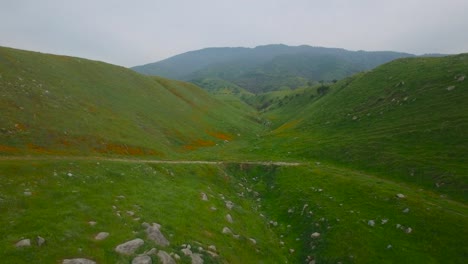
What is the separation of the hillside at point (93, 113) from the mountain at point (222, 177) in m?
0.35

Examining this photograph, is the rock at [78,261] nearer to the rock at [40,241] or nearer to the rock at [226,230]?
the rock at [40,241]

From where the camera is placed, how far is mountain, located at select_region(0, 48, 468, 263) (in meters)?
24.0

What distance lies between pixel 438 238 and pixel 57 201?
104 ft

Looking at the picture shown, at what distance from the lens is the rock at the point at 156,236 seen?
23.3 m

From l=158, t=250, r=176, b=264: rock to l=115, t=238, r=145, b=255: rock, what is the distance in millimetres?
1537

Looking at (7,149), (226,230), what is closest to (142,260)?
(226,230)

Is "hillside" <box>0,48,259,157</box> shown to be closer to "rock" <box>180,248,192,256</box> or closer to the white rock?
the white rock

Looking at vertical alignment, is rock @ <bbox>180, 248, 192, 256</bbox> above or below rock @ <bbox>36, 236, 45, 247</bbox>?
below

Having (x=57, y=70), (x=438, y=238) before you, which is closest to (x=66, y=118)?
(x=57, y=70)

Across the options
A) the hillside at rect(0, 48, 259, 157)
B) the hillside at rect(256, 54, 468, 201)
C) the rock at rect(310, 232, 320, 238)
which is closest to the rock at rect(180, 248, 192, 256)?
the rock at rect(310, 232, 320, 238)

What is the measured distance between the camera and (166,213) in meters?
28.8

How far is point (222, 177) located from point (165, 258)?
979 inches

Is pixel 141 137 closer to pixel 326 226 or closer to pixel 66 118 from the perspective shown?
pixel 66 118

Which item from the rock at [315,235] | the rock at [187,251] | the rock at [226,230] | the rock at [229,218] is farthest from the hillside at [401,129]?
the rock at [187,251]
